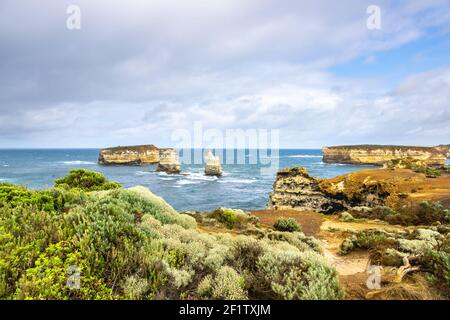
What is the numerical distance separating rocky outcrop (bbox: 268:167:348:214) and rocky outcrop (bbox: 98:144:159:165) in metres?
106

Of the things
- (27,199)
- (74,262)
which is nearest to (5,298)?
(74,262)

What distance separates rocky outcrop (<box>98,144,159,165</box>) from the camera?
128 meters

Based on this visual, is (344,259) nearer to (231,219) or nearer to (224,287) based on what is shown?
(224,287)

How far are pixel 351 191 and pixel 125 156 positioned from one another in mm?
116488

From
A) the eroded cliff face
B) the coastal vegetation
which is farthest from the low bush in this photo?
the eroded cliff face

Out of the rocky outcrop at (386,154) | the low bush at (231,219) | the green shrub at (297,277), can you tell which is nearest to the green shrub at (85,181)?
the low bush at (231,219)

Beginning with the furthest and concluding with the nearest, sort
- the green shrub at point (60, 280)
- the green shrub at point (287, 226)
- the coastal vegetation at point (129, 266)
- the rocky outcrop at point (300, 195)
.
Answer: the rocky outcrop at point (300, 195) → the green shrub at point (287, 226) → the coastal vegetation at point (129, 266) → the green shrub at point (60, 280)

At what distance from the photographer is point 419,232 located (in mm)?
11812

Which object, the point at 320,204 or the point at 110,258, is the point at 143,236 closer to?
the point at 110,258

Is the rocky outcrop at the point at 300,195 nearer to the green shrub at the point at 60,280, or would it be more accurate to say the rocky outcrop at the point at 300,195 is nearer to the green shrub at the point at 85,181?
the green shrub at the point at 85,181

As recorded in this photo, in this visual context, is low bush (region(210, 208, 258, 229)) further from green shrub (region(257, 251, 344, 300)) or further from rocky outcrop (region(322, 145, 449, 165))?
rocky outcrop (region(322, 145, 449, 165))

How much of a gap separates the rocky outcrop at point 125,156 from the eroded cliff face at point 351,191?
106083 millimetres

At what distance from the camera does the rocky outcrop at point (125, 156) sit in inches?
5054
